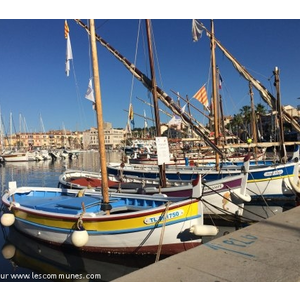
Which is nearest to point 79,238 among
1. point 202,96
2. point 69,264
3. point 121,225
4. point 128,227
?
point 121,225

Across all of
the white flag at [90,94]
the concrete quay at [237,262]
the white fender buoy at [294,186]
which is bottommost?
the white fender buoy at [294,186]

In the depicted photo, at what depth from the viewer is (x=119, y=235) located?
840cm

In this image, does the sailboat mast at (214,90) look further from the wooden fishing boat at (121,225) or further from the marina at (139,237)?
the wooden fishing boat at (121,225)

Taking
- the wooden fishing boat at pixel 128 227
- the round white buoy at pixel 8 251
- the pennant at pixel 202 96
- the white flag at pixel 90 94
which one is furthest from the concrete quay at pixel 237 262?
the pennant at pixel 202 96

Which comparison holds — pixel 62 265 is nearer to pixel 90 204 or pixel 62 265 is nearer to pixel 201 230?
pixel 90 204

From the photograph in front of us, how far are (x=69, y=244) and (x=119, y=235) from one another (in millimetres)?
1886

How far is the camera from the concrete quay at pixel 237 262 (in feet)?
15.2

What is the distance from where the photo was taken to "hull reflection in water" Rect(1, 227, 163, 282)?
807cm

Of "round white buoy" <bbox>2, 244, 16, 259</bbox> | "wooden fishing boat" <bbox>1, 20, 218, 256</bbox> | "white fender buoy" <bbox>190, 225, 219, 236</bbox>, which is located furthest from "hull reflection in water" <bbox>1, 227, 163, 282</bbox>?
"white fender buoy" <bbox>190, 225, 219, 236</bbox>

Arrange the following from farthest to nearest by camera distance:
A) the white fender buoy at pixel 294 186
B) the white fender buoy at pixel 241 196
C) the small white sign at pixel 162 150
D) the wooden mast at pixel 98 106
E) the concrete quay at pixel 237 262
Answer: the white fender buoy at pixel 294 186 < the white fender buoy at pixel 241 196 < the small white sign at pixel 162 150 < the wooden mast at pixel 98 106 < the concrete quay at pixel 237 262

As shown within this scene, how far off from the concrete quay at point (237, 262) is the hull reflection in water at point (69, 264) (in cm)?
309

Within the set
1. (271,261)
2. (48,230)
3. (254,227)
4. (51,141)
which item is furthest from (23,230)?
(51,141)

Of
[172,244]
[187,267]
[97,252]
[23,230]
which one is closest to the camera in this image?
[187,267]
